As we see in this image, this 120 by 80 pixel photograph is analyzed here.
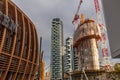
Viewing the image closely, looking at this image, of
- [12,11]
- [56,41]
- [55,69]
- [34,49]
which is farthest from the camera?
[56,41]

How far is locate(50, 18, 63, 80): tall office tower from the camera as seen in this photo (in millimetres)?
157750

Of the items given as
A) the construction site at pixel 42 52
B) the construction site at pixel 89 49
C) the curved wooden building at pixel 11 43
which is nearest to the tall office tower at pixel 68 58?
the construction site at pixel 42 52

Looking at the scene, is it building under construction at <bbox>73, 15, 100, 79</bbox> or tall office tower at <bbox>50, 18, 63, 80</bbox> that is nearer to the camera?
building under construction at <bbox>73, 15, 100, 79</bbox>

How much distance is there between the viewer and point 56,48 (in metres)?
170

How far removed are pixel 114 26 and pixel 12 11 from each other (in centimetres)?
3212

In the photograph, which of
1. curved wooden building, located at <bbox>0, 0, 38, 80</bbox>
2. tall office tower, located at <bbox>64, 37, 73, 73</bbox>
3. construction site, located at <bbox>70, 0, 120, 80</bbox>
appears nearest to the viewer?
curved wooden building, located at <bbox>0, 0, 38, 80</bbox>

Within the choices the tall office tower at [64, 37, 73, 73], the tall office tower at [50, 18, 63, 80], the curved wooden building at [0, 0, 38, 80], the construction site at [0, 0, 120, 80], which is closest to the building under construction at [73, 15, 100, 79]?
the construction site at [0, 0, 120, 80]

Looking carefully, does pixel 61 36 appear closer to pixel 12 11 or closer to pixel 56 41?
pixel 56 41

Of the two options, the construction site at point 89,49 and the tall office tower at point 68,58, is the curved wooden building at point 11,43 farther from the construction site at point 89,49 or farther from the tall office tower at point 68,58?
the tall office tower at point 68,58

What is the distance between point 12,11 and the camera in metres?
32.7

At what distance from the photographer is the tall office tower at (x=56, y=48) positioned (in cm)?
15775

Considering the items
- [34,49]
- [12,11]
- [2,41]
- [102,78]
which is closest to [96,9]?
[102,78]

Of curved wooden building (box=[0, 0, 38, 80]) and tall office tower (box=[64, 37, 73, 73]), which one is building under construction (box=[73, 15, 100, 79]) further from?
tall office tower (box=[64, 37, 73, 73])

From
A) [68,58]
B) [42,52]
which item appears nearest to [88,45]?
[42,52]
